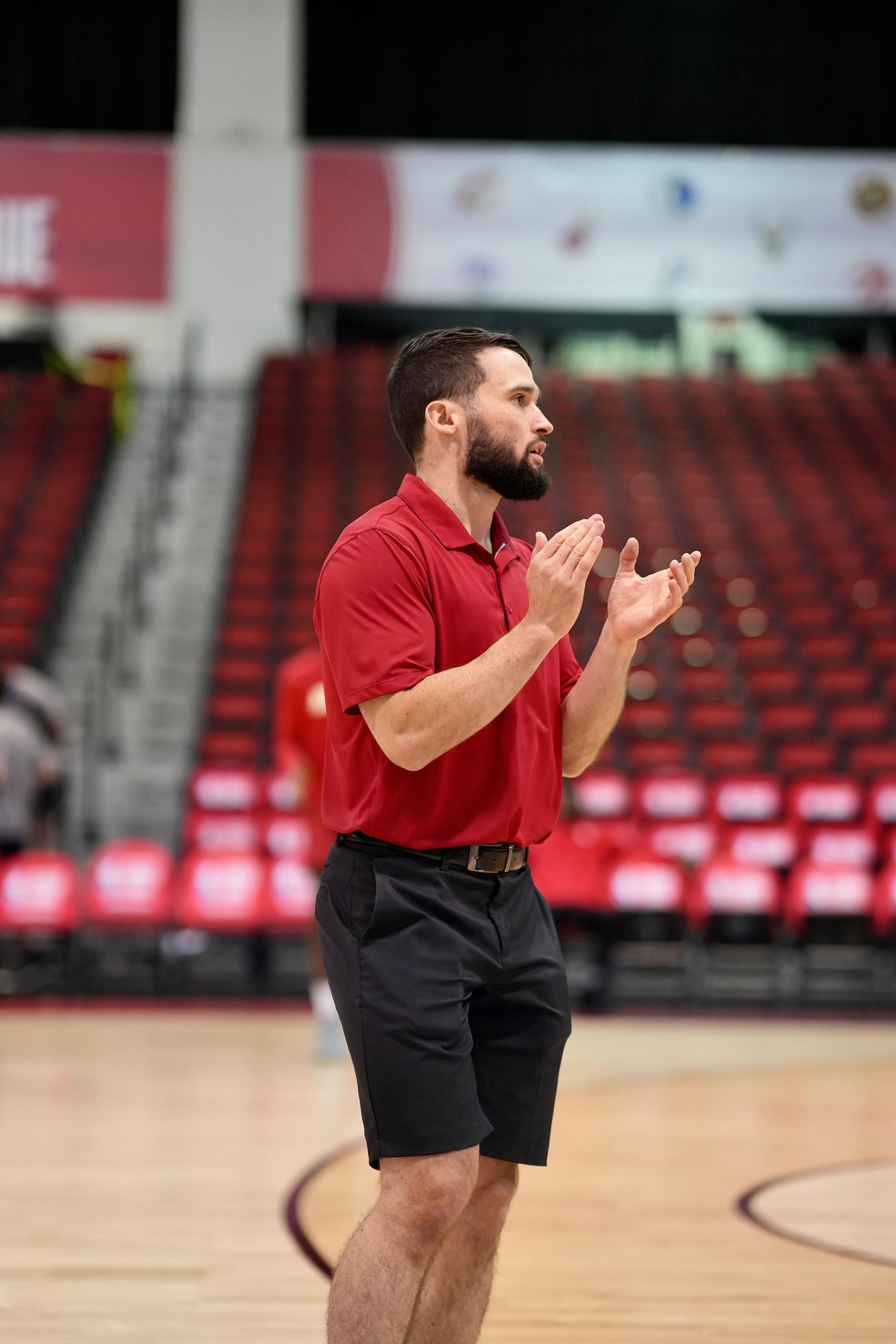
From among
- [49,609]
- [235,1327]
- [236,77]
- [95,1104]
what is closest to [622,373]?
[236,77]

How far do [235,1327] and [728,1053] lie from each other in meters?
3.70

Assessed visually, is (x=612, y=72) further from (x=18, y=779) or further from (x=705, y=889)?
(x=18, y=779)

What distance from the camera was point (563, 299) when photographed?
15133mm

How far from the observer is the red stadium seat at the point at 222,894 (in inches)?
290

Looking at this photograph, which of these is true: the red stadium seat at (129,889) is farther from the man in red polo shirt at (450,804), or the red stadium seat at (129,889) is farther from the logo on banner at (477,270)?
the logo on banner at (477,270)

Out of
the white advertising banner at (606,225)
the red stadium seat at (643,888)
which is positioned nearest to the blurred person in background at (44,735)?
the red stadium seat at (643,888)

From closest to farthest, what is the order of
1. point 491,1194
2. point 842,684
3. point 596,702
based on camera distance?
point 491,1194, point 596,702, point 842,684

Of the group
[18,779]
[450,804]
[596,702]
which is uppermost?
[596,702]

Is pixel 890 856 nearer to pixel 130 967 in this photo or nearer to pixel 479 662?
pixel 130 967

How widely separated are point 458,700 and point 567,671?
0.48 metres

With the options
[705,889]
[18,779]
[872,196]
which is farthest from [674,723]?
[872,196]

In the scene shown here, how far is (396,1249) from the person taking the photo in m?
1.83

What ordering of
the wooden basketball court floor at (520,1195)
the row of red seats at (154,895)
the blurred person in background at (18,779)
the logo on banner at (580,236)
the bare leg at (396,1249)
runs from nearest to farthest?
the bare leg at (396,1249) → the wooden basketball court floor at (520,1195) → the row of red seats at (154,895) → the blurred person in background at (18,779) → the logo on banner at (580,236)

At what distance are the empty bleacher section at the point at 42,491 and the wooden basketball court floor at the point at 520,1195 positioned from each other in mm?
3895
